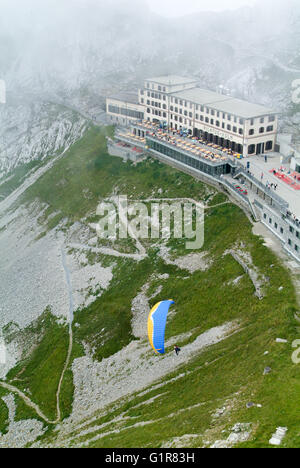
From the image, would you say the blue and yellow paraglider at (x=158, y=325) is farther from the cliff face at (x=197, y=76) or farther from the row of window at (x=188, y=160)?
the cliff face at (x=197, y=76)

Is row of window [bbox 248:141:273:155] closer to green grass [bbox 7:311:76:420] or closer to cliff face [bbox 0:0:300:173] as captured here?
cliff face [bbox 0:0:300:173]

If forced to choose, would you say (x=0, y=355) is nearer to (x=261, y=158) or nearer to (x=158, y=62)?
(x=261, y=158)

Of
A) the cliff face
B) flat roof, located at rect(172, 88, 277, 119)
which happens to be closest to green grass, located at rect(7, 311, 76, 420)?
flat roof, located at rect(172, 88, 277, 119)

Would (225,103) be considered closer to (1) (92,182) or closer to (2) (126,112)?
(1) (92,182)

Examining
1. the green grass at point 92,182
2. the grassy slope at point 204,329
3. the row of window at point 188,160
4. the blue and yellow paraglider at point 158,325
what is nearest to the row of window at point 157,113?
the row of window at point 188,160

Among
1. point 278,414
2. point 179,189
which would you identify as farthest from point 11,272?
point 278,414
